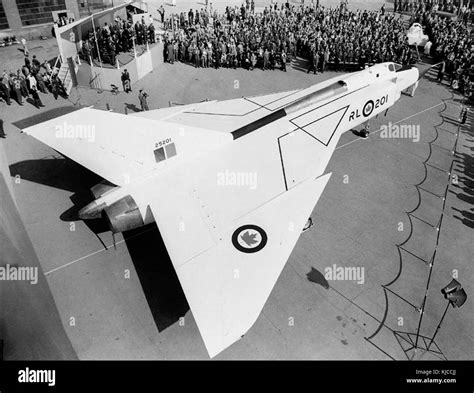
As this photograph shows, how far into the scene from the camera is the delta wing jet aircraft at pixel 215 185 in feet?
32.9

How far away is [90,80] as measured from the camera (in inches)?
925

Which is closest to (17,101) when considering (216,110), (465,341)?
(216,110)

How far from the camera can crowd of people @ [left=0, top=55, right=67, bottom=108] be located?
2069 centimetres

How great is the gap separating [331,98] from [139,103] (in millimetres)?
11579

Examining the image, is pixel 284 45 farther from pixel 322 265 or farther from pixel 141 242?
pixel 141 242

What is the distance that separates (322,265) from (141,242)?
6798 mm

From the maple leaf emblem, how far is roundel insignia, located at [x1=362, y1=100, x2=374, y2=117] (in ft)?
33.1

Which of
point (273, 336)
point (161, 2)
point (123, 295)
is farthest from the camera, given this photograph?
point (161, 2)

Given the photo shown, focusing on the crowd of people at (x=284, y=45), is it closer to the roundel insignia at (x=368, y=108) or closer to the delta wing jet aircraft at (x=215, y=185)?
the roundel insignia at (x=368, y=108)

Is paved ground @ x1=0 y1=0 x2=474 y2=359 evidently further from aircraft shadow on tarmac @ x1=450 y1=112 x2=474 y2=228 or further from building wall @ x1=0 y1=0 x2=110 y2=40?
building wall @ x1=0 y1=0 x2=110 y2=40

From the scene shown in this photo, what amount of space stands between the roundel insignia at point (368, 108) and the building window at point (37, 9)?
27.1 meters

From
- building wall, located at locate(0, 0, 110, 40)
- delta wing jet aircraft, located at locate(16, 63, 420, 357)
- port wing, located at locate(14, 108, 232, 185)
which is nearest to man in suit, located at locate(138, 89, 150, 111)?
delta wing jet aircraft, located at locate(16, 63, 420, 357)

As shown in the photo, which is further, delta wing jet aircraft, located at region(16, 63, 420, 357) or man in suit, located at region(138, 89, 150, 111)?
man in suit, located at region(138, 89, 150, 111)

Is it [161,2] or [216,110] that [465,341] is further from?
[161,2]
